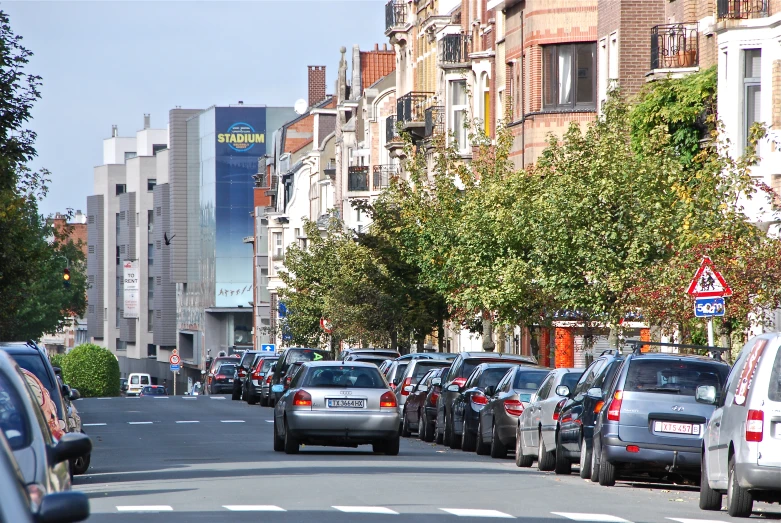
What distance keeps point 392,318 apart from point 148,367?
109267 millimetres

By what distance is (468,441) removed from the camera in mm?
27359

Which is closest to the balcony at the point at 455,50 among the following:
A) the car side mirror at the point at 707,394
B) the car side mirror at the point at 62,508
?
the car side mirror at the point at 707,394

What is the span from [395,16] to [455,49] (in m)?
16.3

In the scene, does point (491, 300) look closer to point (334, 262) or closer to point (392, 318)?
point (392, 318)

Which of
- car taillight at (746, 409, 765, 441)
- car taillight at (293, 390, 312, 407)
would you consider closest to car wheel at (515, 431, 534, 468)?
car taillight at (293, 390, 312, 407)

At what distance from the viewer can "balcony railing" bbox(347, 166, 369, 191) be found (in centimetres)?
8675

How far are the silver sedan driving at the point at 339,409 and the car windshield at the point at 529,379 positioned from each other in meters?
1.94

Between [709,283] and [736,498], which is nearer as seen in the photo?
[736,498]

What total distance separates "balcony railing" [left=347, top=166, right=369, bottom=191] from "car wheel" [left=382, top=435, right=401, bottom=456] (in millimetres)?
61951

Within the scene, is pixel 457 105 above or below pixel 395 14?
below

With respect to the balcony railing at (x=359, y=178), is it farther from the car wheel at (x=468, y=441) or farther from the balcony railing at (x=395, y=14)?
the car wheel at (x=468, y=441)

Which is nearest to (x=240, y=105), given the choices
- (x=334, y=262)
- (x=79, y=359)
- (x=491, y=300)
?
(x=79, y=359)

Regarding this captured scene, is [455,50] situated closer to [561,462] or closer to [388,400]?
[388,400]

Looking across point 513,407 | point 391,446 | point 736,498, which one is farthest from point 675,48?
point 736,498
